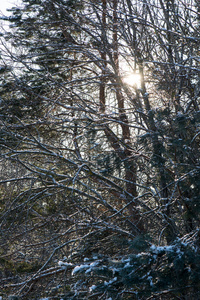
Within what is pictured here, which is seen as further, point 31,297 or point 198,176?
point 31,297

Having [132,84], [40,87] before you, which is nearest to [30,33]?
[40,87]

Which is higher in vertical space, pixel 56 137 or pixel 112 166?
pixel 56 137

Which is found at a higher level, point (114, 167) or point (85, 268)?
point (114, 167)

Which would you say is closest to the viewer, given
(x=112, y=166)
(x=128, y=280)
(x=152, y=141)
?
(x=128, y=280)

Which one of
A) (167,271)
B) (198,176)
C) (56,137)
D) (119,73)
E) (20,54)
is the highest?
(20,54)

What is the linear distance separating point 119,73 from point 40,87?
1.97 metres

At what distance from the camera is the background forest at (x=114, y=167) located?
421 centimetres

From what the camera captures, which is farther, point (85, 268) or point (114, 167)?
point (114, 167)

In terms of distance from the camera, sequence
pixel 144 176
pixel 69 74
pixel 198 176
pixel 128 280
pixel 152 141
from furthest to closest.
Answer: pixel 69 74, pixel 144 176, pixel 152 141, pixel 198 176, pixel 128 280

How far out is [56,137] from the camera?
812 cm

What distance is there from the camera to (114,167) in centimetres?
566

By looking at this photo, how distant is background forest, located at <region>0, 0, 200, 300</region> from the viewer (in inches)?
166

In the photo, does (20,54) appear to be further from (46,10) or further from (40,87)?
(46,10)

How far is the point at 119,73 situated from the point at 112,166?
2.24m
